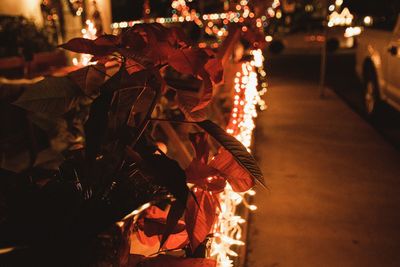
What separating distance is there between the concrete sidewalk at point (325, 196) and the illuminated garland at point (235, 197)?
Result: 0.88ft

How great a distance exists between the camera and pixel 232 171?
5.97ft

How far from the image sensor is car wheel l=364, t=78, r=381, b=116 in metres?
6.88

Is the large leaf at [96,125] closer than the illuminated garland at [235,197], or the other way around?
the large leaf at [96,125]

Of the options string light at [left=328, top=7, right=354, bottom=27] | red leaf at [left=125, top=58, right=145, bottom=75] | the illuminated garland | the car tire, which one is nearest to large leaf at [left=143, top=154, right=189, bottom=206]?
red leaf at [left=125, top=58, right=145, bottom=75]

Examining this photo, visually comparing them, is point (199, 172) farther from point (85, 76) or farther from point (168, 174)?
point (85, 76)

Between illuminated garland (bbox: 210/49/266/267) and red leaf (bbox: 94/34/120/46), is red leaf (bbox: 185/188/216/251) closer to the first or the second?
illuminated garland (bbox: 210/49/266/267)

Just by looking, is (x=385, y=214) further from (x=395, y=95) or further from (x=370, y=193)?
(x=395, y=95)

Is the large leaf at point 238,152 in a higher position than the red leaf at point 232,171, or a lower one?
higher

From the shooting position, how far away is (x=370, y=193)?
4254 mm

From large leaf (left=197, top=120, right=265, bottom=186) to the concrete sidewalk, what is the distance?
0.37 ft

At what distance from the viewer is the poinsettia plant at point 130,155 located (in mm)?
1491

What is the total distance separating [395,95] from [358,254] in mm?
3515

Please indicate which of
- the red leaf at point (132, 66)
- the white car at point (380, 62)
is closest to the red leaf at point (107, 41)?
the red leaf at point (132, 66)

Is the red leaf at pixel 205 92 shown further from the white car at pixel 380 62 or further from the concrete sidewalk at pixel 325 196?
the white car at pixel 380 62
